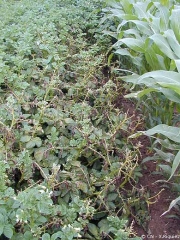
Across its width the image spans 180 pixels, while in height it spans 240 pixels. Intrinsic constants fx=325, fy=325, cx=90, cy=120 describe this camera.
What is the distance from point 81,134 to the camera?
152 centimetres

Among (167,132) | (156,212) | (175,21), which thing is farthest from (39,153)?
(175,21)

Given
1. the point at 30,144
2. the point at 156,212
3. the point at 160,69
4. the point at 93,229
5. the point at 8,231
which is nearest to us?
the point at 8,231

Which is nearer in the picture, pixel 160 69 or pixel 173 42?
pixel 173 42

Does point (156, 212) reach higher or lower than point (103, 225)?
lower

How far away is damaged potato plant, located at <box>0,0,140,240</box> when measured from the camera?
1.08 m

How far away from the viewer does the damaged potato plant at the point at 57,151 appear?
1.08 meters

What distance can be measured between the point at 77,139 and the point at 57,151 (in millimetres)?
110

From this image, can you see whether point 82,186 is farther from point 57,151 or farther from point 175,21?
point 175,21

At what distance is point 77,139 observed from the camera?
1508 mm

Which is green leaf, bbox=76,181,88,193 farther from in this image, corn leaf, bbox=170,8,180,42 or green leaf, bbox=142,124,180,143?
corn leaf, bbox=170,8,180,42

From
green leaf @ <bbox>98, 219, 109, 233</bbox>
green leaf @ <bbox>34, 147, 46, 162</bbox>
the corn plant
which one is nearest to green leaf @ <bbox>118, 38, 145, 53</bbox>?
the corn plant

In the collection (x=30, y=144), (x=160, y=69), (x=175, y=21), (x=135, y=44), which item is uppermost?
(x=175, y=21)

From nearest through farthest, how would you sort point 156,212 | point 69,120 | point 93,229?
point 93,229, point 69,120, point 156,212

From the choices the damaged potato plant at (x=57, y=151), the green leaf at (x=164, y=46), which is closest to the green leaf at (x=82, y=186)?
the damaged potato plant at (x=57, y=151)
